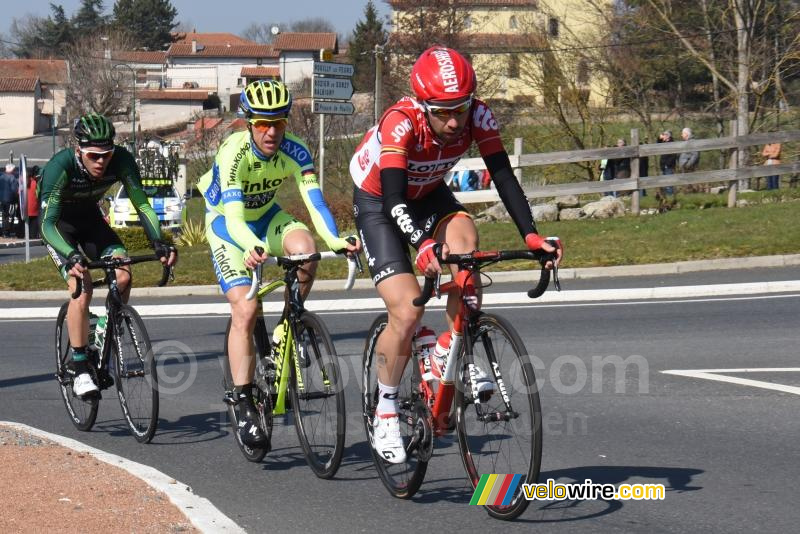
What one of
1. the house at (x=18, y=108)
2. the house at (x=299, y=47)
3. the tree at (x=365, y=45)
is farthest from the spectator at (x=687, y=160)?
the house at (x=299, y=47)

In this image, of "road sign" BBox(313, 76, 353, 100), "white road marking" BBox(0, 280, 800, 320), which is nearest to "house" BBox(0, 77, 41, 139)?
"road sign" BBox(313, 76, 353, 100)

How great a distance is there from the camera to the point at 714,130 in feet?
127

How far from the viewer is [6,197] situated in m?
34.2

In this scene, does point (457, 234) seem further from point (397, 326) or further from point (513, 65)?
point (513, 65)

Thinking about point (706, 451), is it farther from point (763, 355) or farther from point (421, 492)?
point (763, 355)

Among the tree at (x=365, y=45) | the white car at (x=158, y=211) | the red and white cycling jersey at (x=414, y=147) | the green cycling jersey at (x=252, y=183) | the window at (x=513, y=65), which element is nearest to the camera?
the red and white cycling jersey at (x=414, y=147)

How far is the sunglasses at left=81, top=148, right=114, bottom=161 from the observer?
7.84 meters

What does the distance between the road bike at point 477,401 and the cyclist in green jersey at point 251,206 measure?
40.2 inches

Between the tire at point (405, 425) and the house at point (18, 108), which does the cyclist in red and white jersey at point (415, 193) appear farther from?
the house at point (18, 108)

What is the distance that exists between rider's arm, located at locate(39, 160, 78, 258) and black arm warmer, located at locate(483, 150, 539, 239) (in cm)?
343

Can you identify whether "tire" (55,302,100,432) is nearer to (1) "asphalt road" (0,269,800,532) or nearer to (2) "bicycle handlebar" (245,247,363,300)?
(1) "asphalt road" (0,269,800,532)

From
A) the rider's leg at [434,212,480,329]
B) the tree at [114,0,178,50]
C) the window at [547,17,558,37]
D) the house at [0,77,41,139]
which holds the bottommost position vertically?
the rider's leg at [434,212,480,329]

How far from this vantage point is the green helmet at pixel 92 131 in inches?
306

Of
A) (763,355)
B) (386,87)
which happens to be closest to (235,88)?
(386,87)
